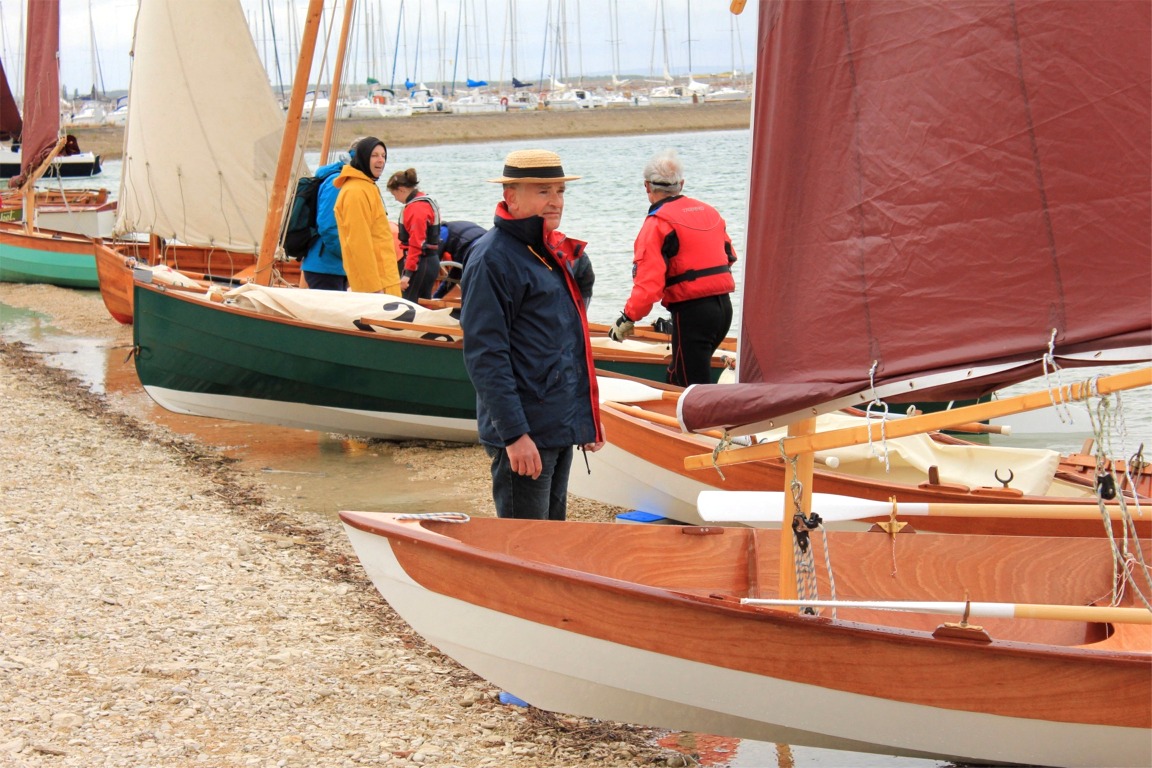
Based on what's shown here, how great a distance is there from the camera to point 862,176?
3564 millimetres

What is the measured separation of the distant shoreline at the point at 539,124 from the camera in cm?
6650

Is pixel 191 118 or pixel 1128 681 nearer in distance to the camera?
pixel 1128 681

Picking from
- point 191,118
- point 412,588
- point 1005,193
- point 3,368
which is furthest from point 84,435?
point 1005,193

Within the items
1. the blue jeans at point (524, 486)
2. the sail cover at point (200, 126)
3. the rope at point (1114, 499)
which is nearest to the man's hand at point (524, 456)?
the blue jeans at point (524, 486)

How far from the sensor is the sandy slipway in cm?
395

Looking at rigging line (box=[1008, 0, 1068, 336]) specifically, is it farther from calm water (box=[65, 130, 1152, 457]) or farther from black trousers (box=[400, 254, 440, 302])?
black trousers (box=[400, 254, 440, 302])

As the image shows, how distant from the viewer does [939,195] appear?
345cm

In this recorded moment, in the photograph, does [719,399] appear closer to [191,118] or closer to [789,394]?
[789,394]

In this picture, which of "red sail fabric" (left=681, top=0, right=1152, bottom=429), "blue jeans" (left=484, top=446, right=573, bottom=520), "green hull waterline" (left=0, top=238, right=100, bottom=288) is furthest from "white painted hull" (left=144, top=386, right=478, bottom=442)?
"green hull waterline" (left=0, top=238, right=100, bottom=288)

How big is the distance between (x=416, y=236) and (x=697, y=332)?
3260mm

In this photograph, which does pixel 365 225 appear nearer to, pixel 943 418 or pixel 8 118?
pixel 943 418

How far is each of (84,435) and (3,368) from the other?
147 inches

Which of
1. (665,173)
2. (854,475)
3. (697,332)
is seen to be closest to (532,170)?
(854,475)

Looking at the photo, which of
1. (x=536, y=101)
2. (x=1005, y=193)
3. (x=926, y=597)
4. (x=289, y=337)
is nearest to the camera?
(x=1005, y=193)
